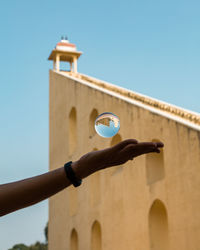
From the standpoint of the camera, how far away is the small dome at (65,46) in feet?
61.5

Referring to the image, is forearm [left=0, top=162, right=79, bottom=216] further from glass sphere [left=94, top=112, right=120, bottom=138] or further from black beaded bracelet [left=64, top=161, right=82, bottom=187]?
glass sphere [left=94, top=112, right=120, bottom=138]

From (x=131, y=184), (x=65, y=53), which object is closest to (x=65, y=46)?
(x=65, y=53)

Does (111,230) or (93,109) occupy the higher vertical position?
(93,109)

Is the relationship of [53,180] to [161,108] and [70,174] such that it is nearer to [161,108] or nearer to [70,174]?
[70,174]

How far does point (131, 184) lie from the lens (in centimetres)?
946

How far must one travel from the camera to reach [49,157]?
17.0 metres

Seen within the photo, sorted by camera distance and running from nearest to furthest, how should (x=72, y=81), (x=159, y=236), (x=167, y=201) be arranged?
(x=167, y=201) → (x=159, y=236) → (x=72, y=81)

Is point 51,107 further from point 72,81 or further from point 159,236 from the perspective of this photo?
point 159,236

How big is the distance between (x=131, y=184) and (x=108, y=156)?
7980mm

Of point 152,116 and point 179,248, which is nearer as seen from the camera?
point 179,248

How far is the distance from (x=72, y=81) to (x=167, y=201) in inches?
311

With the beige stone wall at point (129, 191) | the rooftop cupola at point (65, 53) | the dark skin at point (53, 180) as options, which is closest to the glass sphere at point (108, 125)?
the dark skin at point (53, 180)

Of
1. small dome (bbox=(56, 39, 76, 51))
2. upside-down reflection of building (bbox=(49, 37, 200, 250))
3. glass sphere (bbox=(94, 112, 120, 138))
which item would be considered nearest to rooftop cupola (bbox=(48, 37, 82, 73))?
small dome (bbox=(56, 39, 76, 51))

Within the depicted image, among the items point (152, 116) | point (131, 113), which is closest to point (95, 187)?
point (131, 113)
